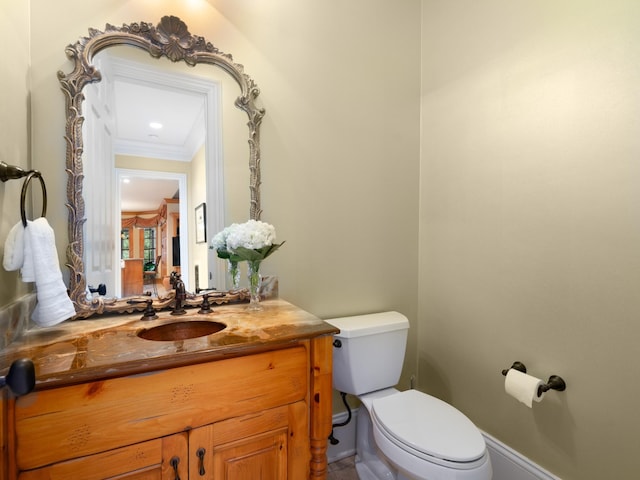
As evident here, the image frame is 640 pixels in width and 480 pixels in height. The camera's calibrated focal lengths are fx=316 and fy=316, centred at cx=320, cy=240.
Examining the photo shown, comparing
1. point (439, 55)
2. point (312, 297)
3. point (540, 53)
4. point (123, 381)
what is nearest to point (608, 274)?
point (540, 53)

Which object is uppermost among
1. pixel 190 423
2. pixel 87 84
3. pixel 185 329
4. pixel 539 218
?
pixel 87 84

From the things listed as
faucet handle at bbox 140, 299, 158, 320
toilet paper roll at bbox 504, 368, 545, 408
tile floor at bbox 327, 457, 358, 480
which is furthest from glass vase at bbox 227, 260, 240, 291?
toilet paper roll at bbox 504, 368, 545, 408

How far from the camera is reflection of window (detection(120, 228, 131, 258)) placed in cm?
134

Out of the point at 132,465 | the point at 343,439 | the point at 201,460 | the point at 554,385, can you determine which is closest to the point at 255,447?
the point at 201,460

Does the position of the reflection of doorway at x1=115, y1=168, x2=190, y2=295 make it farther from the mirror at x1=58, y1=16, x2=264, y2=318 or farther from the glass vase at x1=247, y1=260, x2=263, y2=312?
the glass vase at x1=247, y1=260, x2=263, y2=312

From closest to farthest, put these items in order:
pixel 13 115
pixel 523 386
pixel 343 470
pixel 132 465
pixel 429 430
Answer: pixel 132 465 < pixel 13 115 < pixel 429 430 < pixel 523 386 < pixel 343 470

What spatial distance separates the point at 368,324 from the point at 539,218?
91 cm

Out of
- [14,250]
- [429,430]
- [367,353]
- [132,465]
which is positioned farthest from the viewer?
[367,353]

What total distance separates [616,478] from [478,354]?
2.06 feet

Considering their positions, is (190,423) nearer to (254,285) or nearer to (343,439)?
(254,285)

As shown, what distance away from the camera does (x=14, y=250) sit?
35.5 inches

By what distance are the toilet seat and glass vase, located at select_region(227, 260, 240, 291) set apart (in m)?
0.82

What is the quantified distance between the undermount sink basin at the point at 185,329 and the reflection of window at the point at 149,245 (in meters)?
0.35

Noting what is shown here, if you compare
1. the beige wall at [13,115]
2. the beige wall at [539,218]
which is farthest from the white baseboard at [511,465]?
the beige wall at [13,115]
